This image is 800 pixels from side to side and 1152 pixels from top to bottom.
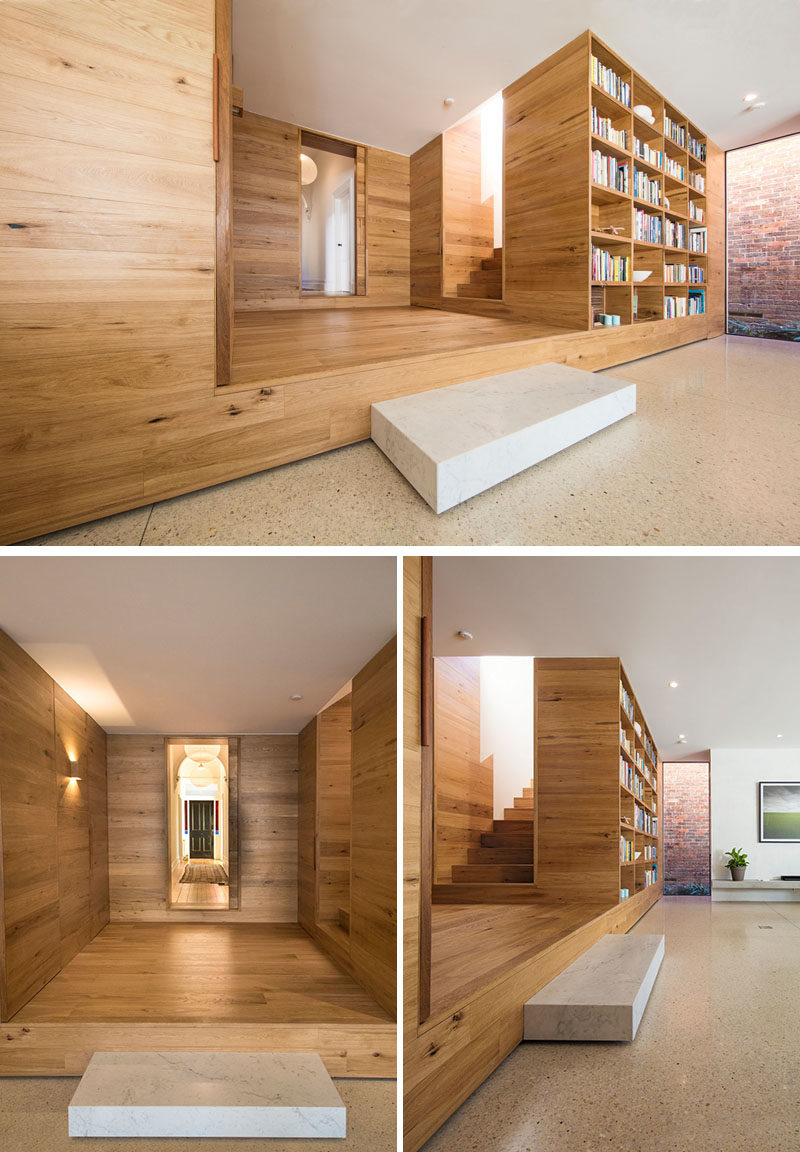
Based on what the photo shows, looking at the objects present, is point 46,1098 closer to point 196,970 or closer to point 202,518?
point 196,970

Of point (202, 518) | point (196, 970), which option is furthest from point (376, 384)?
point (196, 970)

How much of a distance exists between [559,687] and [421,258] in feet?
14.5

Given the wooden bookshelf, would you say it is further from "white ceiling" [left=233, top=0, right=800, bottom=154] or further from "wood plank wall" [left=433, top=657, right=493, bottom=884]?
"white ceiling" [left=233, top=0, right=800, bottom=154]

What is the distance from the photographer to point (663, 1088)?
7.68 feet

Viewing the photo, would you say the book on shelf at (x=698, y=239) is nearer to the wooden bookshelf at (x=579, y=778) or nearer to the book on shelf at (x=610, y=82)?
the book on shelf at (x=610, y=82)

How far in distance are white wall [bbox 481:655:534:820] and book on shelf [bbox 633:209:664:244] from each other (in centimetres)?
392

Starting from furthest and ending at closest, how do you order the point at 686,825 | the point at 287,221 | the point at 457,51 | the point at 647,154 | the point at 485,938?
1. the point at 686,825
2. the point at 287,221
3. the point at 647,154
4. the point at 457,51
5. the point at 485,938

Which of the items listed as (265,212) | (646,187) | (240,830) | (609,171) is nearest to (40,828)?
(240,830)

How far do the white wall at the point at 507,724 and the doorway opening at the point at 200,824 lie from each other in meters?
2.57

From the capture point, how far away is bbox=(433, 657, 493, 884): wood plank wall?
5.86 metres

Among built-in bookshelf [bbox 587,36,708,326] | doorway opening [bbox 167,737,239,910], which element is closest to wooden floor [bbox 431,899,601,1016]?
doorway opening [bbox 167,737,239,910]

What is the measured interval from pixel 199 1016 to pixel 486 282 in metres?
6.38

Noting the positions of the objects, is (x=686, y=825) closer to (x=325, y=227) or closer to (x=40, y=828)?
(x=325, y=227)

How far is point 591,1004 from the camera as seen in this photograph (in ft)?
9.18
